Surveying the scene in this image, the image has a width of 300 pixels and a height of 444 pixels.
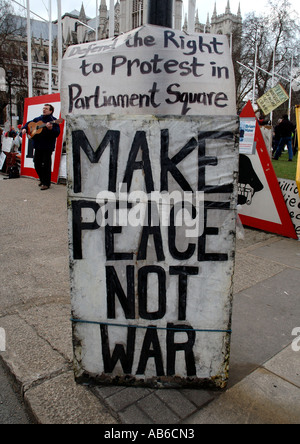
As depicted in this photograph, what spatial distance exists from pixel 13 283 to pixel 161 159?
8.27 feet

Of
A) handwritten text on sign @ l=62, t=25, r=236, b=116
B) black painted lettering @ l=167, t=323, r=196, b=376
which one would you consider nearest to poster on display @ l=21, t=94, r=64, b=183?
handwritten text on sign @ l=62, t=25, r=236, b=116

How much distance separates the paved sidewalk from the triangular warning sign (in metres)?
Result: 0.57

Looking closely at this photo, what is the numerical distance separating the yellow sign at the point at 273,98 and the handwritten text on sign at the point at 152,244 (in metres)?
5.59

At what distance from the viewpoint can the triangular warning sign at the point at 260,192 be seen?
534 cm

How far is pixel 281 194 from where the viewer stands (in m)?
5.29

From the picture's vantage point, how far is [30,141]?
34.0 ft

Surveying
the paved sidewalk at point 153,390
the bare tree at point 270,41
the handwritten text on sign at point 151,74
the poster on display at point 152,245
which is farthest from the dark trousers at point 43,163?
the bare tree at point 270,41

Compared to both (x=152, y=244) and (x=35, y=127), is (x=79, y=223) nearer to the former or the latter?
(x=152, y=244)

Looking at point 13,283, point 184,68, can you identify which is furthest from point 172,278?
point 13,283

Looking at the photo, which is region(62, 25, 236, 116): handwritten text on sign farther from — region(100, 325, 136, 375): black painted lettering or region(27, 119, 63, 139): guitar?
region(27, 119, 63, 139): guitar

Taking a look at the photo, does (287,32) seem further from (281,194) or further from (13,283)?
(13,283)

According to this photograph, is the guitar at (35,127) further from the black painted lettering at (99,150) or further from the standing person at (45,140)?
the black painted lettering at (99,150)

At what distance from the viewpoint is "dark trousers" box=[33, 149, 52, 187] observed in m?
8.45

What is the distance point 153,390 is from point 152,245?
2.90 feet
